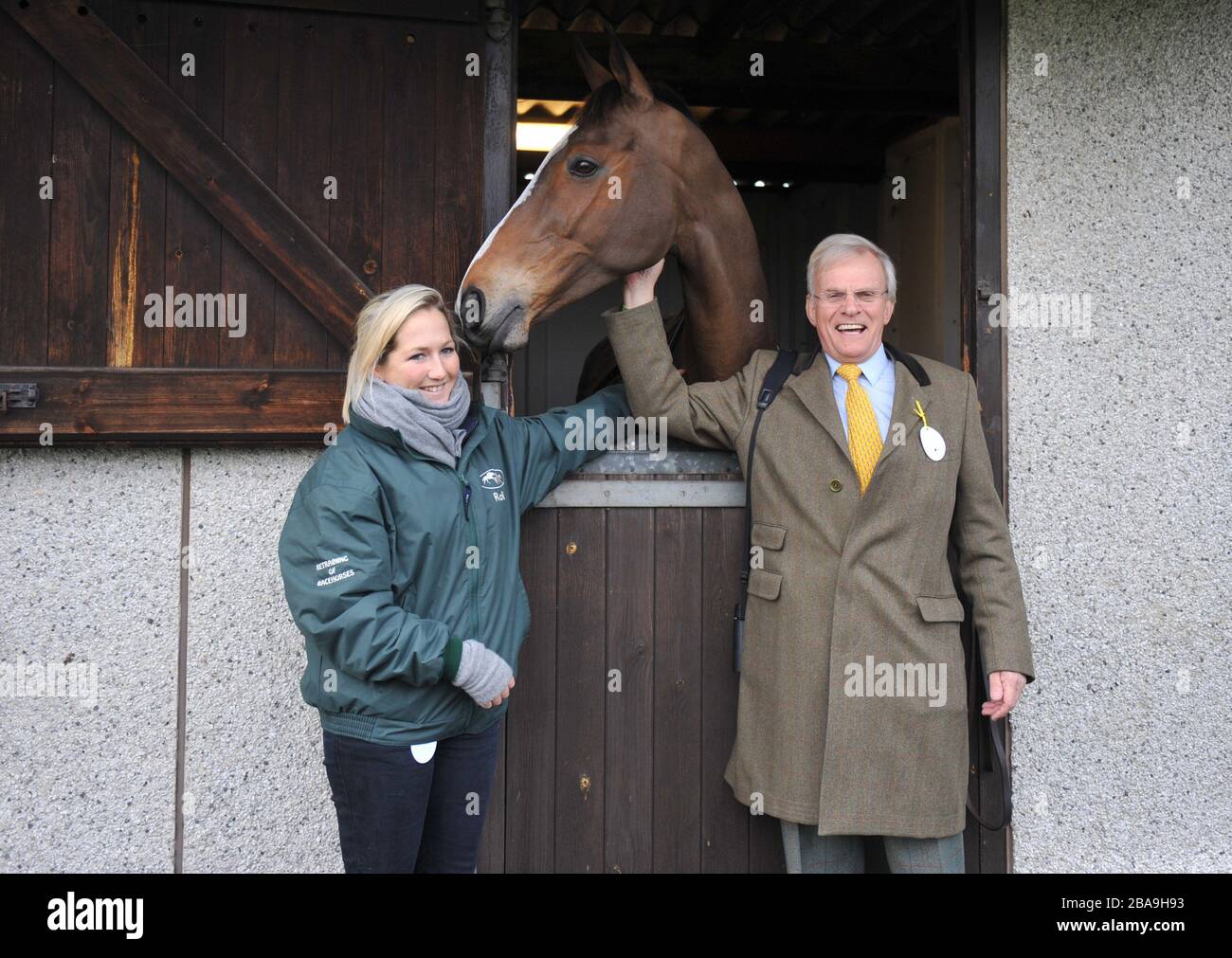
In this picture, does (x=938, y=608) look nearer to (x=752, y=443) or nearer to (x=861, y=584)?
(x=861, y=584)

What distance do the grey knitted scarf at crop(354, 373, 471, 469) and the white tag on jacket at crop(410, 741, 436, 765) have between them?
22.3 inches

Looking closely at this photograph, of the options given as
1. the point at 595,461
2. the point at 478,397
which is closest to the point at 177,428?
the point at 478,397

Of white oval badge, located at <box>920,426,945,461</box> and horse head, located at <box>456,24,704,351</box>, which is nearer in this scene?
white oval badge, located at <box>920,426,945,461</box>

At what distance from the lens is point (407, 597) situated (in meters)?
2.15

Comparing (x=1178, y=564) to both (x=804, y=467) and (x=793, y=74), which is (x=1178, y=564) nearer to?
(x=804, y=467)

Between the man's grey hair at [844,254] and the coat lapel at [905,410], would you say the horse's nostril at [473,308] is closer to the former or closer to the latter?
the man's grey hair at [844,254]

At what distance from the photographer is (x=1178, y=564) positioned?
9.90 ft

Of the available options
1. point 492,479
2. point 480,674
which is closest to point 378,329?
point 492,479

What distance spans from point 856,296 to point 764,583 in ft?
2.29

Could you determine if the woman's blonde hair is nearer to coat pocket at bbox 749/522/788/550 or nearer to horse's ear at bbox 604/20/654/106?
coat pocket at bbox 749/522/788/550

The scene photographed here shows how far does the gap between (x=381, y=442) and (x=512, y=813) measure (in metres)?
1.15

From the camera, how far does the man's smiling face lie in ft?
8.00

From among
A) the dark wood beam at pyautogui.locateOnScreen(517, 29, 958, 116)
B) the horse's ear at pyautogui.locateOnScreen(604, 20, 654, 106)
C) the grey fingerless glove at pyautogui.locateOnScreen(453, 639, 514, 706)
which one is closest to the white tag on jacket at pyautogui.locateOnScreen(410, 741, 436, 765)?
the grey fingerless glove at pyautogui.locateOnScreen(453, 639, 514, 706)
